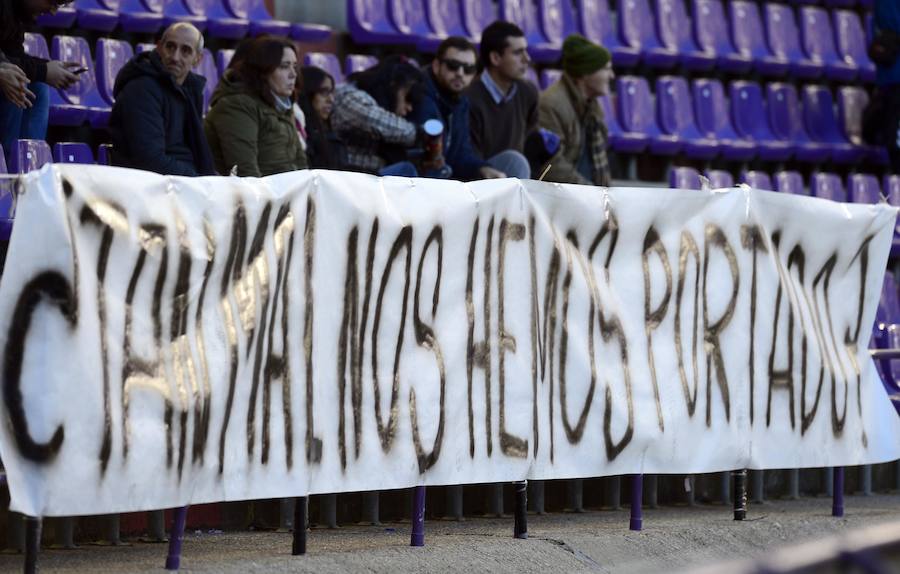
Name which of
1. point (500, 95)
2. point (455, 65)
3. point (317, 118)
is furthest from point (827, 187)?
point (317, 118)

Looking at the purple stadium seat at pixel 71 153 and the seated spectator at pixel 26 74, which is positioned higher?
the seated spectator at pixel 26 74

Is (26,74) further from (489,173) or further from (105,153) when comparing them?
(489,173)

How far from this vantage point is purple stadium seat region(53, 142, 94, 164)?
791 centimetres

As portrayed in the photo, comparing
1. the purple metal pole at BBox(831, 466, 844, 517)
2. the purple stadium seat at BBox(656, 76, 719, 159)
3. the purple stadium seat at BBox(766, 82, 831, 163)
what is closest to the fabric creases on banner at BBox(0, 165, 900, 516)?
the purple metal pole at BBox(831, 466, 844, 517)

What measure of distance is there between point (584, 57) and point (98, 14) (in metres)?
2.97

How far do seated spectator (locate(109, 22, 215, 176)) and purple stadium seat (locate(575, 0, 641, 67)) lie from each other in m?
5.38

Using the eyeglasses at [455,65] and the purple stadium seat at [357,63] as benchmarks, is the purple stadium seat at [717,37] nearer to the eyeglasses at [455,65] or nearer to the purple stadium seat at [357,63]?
the purple stadium seat at [357,63]

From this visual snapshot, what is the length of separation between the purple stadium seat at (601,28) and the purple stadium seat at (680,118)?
0.31 meters

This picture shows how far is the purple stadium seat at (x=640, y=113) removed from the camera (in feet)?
41.1

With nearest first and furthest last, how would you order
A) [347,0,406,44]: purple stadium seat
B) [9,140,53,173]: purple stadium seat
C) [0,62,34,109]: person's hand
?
[9,140,53,173]: purple stadium seat → [0,62,34,109]: person's hand → [347,0,406,44]: purple stadium seat

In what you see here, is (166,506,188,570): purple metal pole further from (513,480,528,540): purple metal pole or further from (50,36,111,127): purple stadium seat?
(50,36,111,127): purple stadium seat

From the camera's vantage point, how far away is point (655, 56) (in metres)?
13.0

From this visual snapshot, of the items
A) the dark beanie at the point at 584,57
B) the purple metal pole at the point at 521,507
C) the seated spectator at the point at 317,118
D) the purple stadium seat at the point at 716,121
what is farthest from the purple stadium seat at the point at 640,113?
the purple metal pole at the point at 521,507

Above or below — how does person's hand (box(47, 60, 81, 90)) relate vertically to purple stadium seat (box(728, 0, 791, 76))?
below
